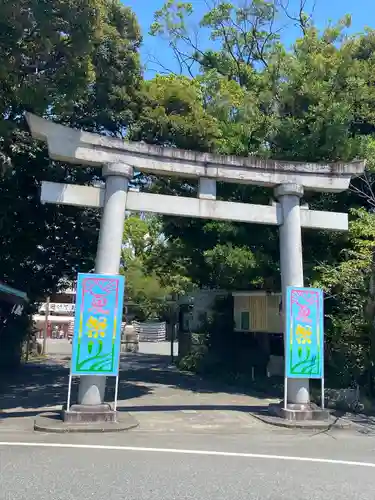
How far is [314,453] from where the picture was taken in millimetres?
7926

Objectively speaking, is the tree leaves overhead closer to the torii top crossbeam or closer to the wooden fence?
the torii top crossbeam

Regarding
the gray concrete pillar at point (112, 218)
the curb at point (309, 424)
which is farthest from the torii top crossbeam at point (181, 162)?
the curb at point (309, 424)

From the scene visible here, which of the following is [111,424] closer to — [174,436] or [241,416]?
[174,436]

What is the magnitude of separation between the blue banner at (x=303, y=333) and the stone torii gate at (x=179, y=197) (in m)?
0.31

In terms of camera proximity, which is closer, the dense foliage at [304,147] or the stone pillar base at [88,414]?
the stone pillar base at [88,414]

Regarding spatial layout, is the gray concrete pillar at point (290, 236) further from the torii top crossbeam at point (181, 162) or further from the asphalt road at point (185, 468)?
the asphalt road at point (185, 468)

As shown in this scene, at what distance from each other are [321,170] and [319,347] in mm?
3901

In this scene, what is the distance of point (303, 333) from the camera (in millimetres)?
10961

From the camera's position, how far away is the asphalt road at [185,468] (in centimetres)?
554

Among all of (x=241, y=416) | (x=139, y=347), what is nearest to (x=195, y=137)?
(x=241, y=416)

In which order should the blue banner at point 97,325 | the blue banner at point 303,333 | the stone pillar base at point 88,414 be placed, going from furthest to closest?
the blue banner at point 303,333
the blue banner at point 97,325
the stone pillar base at point 88,414

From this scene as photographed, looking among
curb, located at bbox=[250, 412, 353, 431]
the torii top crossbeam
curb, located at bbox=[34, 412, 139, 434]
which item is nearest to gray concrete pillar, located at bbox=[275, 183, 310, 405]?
the torii top crossbeam

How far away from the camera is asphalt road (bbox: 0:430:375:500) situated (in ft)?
18.2

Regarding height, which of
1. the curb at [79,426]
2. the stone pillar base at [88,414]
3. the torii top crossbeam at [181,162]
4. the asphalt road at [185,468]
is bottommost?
the asphalt road at [185,468]
